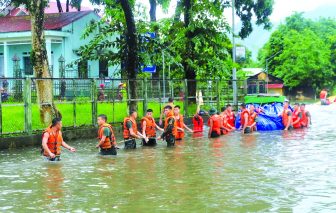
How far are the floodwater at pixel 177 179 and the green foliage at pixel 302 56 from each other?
2661 inches

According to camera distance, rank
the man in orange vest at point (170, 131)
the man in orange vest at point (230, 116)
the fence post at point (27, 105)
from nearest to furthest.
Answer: the man in orange vest at point (170, 131) < the fence post at point (27, 105) < the man in orange vest at point (230, 116)

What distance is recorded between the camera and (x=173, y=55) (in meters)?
27.4

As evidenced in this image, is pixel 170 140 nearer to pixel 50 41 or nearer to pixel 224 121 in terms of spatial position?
pixel 224 121

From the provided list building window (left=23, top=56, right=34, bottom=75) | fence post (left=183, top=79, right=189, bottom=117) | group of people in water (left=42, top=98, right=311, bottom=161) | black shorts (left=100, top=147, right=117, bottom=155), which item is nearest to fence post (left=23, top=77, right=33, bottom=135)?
group of people in water (left=42, top=98, right=311, bottom=161)

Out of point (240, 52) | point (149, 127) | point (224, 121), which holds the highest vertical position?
point (240, 52)

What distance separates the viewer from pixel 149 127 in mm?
16750

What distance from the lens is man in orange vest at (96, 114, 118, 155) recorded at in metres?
13.6

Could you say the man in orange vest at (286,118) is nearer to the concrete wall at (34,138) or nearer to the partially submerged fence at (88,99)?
the partially submerged fence at (88,99)

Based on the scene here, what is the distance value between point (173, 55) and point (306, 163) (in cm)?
1566

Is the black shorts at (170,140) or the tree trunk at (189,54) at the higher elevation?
the tree trunk at (189,54)

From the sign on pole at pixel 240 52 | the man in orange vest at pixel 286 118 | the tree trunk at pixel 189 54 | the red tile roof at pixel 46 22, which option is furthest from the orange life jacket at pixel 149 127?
the sign on pole at pixel 240 52

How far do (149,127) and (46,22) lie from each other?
87.8ft

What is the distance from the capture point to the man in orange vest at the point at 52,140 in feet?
41.1

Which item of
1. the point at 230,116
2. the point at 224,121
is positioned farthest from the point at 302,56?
the point at 224,121
